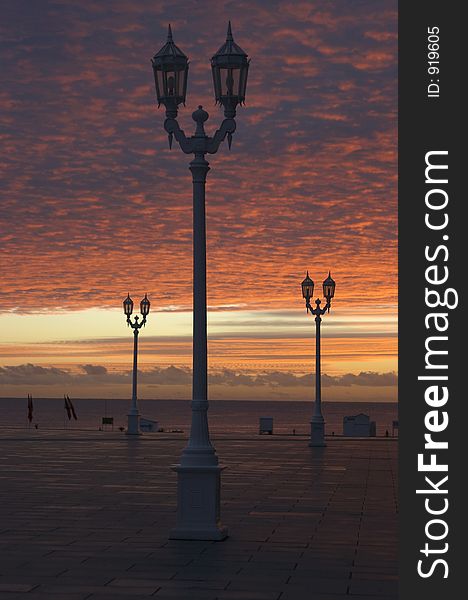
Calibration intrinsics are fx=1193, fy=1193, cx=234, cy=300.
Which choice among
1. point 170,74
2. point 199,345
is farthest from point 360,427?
point 170,74

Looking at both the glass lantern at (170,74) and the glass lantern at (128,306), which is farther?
the glass lantern at (128,306)

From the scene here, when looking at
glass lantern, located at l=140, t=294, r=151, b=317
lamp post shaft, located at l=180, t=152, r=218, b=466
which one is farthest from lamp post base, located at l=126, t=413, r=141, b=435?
lamp post shaft, located at l=180, t=152, r=218, b=466

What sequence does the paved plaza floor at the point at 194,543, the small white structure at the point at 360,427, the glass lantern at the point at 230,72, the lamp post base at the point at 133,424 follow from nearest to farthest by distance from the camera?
the paved plaza floor at the point at 194,543 < the glass lantern at the point at 230,72 < the lamp post base at the point at 133,424 < the small white structure at the point at 360,427

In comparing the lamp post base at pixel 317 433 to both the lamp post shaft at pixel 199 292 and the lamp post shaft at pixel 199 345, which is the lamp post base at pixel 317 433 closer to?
the lamp post shaft at pixel 199 345

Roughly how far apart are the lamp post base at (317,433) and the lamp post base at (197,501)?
80.7 ft

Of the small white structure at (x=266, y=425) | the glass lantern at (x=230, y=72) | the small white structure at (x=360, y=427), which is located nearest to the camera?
the glass lantern at (x=230, y=72)

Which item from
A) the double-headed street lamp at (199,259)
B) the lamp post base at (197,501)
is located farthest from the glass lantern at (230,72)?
the lamp post base at (197,501)

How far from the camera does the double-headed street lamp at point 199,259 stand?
18.1 meters

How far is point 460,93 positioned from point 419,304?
245 cm

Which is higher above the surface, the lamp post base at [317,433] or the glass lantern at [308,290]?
the glass lantern at [308,290]

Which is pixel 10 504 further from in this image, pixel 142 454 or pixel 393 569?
pixel 142 454

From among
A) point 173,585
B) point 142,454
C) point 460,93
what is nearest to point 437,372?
point 460,93

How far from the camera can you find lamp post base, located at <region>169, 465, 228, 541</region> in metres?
18.0

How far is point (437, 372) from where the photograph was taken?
43.3ft
